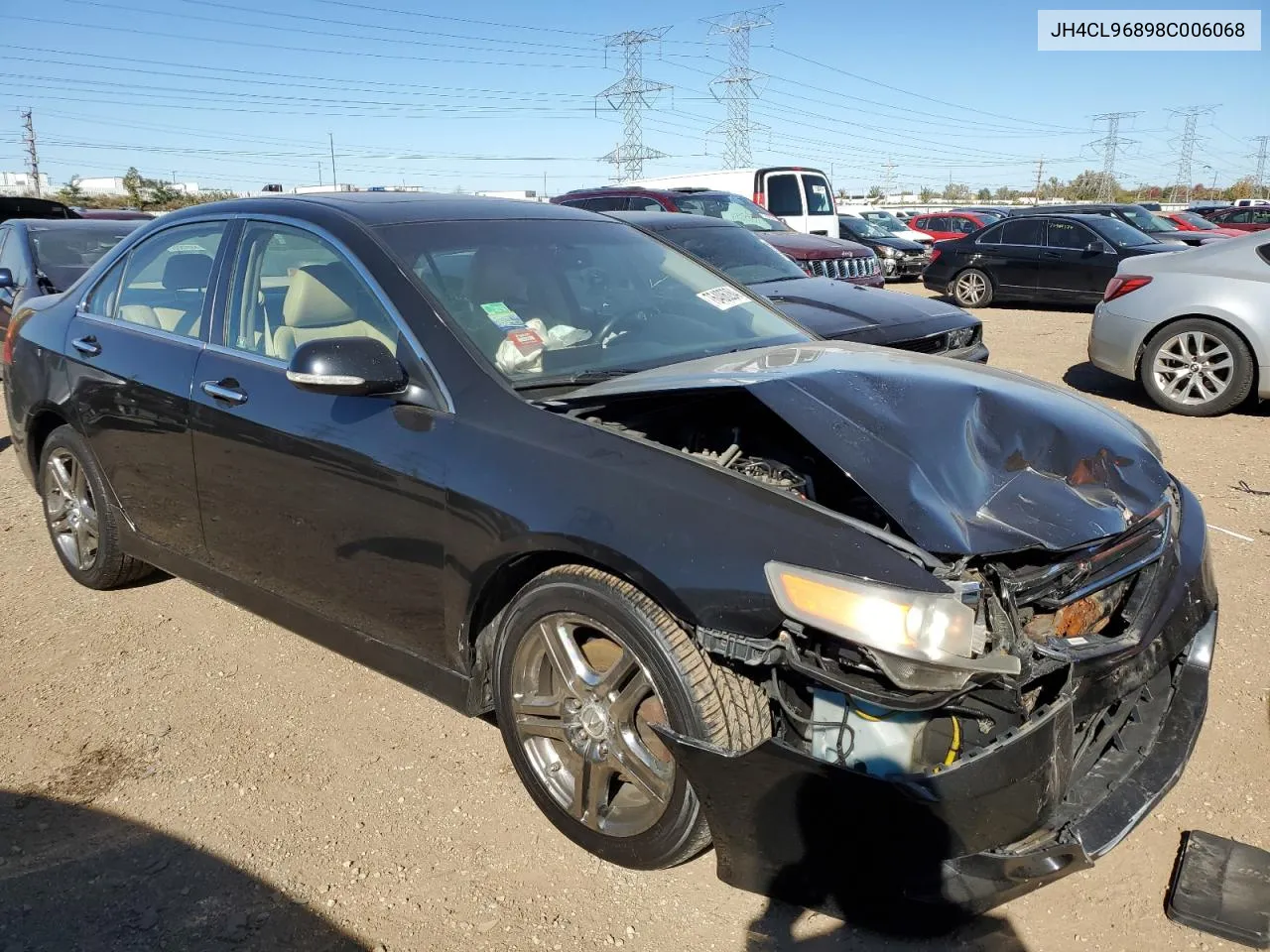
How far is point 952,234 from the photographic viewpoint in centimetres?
2597

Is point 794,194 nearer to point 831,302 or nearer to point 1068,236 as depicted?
point 1068,236

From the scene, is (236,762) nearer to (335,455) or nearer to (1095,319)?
(335,455)

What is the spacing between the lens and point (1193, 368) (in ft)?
24.7

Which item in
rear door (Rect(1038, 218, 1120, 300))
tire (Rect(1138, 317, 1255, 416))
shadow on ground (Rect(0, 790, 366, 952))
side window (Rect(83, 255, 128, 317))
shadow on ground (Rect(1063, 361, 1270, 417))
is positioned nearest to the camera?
shadow on ground (Rect(0, 790, 366, 952))

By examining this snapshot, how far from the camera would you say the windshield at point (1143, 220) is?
58.6 feet

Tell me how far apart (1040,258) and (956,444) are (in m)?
13.8

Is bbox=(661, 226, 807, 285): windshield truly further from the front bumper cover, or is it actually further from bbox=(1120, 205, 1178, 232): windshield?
bbox=(1120, 205, 1178, 232): windshield

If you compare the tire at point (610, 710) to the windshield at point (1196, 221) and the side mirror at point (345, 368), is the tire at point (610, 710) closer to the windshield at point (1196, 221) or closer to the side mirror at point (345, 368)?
the side mirror at point (345, 368)

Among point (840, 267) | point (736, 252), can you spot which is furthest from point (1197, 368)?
point (840, 267)

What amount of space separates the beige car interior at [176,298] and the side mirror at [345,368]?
1.11m

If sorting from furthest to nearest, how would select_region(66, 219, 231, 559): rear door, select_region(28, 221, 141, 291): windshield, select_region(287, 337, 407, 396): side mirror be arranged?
select_region(28, 221, 141, 291): windshield, select_region(66, 219, 231, 559): rear door, select_region(287, 337, 407, 396): side mirror

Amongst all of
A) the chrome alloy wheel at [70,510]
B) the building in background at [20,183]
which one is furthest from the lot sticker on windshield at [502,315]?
the building in background at [20,183]

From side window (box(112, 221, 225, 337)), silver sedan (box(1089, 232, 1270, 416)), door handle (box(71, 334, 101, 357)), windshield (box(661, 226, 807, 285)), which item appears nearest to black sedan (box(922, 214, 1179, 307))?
silver sedan (box(1089, 232, 1270, 416))

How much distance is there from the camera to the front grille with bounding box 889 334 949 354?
261 inches
